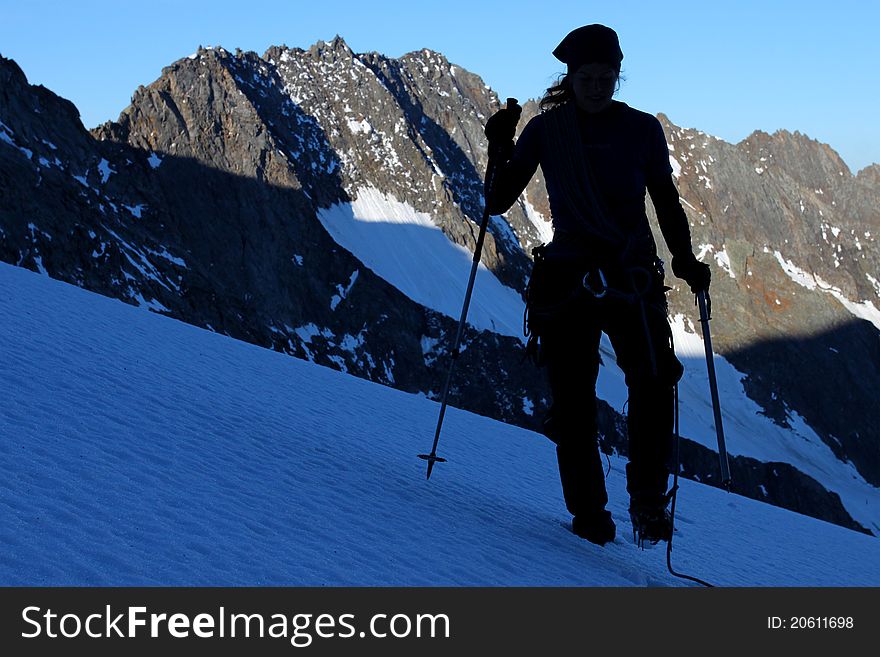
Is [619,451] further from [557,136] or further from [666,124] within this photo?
[666,124]

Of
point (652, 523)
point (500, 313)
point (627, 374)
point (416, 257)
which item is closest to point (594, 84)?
point (627, 374)

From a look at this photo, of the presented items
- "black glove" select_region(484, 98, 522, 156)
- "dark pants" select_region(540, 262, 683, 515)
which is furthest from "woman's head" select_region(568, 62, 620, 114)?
"dark pants" select_region(540, 262, 683, 515)

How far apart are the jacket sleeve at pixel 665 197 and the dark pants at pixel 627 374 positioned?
0.48 metres

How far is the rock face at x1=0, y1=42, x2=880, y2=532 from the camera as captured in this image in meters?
74.0

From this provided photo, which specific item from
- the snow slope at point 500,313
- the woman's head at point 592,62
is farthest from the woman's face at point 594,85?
the snow slope at point 500,313

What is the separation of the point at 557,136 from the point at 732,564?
4.17 m

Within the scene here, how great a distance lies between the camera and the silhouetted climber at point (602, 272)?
241 inches

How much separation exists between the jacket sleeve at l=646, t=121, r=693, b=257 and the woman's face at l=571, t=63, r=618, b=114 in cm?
41

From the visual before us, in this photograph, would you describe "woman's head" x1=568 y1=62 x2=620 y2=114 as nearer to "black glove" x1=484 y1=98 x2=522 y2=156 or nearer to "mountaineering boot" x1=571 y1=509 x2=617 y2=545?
"black glove" x1=484 y1=98 x2=522 y2=156

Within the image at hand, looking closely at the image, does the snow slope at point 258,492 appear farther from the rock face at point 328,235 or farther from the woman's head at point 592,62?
the rock face at point 328,235

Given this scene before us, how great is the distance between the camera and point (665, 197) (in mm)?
6500

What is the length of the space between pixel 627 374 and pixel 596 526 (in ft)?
3.66
